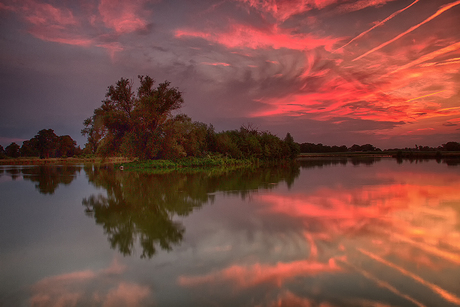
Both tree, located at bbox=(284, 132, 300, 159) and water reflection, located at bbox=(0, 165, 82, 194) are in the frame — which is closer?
water reflection, located at bbox=(0, 165, 82, 194)

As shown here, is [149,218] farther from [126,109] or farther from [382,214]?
[126,109]

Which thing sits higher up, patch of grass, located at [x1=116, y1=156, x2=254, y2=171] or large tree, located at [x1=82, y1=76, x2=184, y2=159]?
large tree, located at [x1=82, y1=76, x2=184, y2=159]

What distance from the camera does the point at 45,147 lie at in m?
67.8

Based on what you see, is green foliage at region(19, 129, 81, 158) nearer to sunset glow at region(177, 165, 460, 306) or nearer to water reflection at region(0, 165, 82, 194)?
water reflection at region(0, 165, 82, 194)

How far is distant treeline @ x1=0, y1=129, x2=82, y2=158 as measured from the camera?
6700cm

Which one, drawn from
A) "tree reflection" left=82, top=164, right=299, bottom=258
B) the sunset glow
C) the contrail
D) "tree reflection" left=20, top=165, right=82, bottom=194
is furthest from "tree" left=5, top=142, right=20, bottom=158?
the contrail

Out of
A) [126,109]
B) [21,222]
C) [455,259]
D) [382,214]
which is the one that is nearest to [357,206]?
[382,214]

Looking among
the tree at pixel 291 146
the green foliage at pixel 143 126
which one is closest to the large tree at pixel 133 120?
the green foliage at pixel 143 126

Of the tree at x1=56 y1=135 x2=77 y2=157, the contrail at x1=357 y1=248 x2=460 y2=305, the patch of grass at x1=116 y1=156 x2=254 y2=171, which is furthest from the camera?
the tree at x1=56 y1=135 x2=77 y2=157

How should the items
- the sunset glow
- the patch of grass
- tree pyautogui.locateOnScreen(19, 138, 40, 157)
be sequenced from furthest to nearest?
tree pyautogui.locateOnScreen(19, 138, 40, 157) < the patch of grass < the sunset glow

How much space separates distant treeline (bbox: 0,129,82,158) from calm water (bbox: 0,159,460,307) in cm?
7020

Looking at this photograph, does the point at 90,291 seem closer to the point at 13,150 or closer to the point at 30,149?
the point at 30,149

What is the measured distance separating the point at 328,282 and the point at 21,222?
7.55 m

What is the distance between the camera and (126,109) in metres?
34.3
